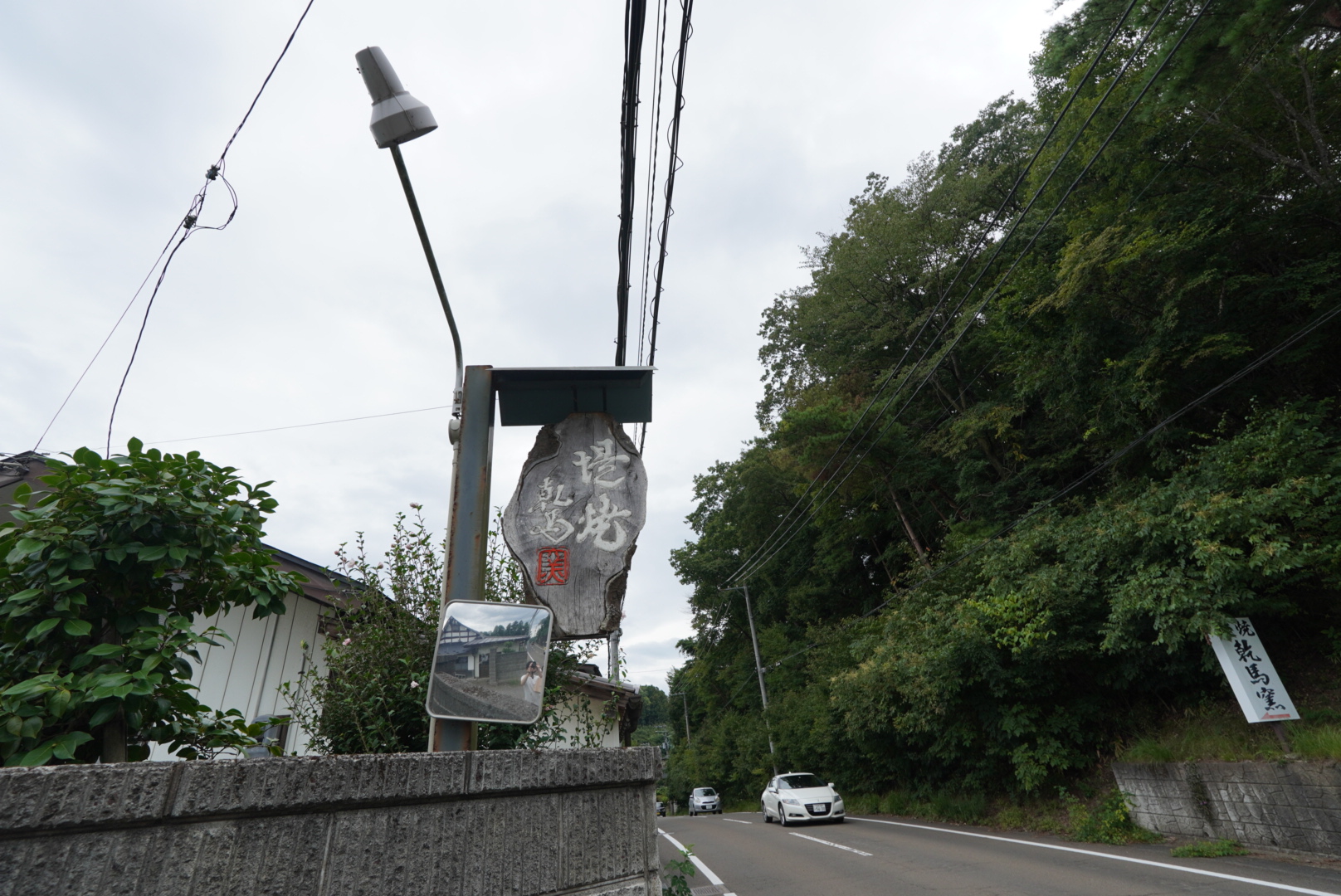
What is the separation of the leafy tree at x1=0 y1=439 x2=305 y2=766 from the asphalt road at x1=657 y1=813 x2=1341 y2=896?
6.97m

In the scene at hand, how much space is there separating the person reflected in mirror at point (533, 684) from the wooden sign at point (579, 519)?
2.10 feet

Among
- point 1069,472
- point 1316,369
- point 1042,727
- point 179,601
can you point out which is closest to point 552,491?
point 179,601

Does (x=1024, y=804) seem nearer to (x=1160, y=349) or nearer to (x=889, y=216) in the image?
(x=1160, y=349)

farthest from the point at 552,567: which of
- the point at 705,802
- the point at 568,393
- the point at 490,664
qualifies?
the point at 705,802

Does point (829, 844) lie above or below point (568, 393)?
below

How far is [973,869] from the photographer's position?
7.95 metres

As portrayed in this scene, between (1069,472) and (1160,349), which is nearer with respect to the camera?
(1160,349)

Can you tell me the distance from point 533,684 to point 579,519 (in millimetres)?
1143

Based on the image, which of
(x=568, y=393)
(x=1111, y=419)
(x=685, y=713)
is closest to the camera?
(x=568, y=393)

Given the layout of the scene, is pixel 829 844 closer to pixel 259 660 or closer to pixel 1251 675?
pixel 1251 675

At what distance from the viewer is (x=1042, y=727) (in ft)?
38.3

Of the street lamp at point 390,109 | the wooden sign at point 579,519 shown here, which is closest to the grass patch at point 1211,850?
the wooden sign at point 579,519

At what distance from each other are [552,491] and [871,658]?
41.8ft

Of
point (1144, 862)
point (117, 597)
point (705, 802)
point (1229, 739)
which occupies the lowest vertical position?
point (1144, 862)
